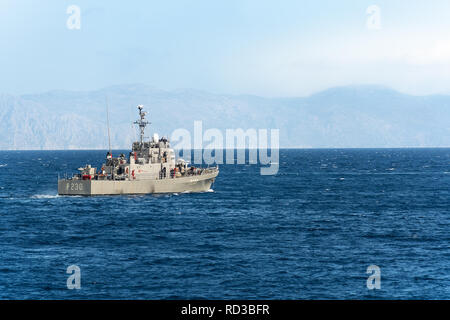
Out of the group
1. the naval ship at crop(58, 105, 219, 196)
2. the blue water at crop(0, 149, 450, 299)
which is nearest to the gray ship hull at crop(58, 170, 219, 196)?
the naval ship at crop(58, 105, 219, 196)

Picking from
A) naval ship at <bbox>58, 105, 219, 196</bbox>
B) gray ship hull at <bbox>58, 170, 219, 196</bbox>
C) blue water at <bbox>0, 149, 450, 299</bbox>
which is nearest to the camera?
blue water at <bbox>0, 149, 450, 299</bbox>

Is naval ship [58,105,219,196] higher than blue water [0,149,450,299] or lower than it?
higher

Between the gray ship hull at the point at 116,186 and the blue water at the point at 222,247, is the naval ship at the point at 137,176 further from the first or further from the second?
the blue water at the point at 222,247

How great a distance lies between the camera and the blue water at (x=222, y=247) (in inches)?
1438

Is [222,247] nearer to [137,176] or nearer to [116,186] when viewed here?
[116,186]

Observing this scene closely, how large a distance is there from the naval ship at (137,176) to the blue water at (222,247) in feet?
6.40

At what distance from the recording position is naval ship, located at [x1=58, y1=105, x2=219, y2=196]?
3475 inches

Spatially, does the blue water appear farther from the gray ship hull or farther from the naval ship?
the naval ship

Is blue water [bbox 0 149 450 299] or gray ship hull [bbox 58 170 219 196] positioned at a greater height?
gray ship hull [bbox 58 170 219 196]

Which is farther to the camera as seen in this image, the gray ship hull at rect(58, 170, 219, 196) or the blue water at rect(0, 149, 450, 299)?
the gray ship hull at rect(58, 170, 219, 196)

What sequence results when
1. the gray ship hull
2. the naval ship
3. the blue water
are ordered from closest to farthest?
the blue water
the gray ship hull
the naval ship

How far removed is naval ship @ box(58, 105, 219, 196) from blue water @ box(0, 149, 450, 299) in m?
1.95

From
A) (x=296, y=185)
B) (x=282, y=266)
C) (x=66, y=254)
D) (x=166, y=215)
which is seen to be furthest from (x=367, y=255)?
(x=296, y=185)
